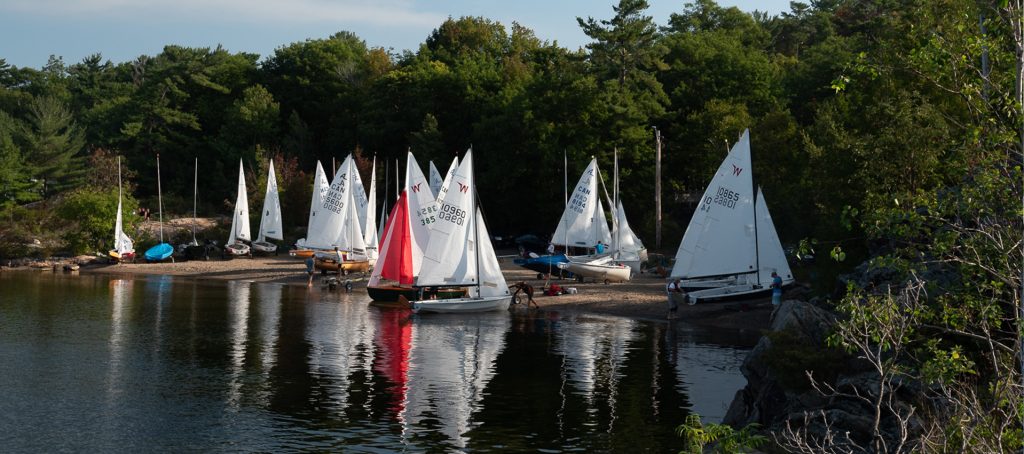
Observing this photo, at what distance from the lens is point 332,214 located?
7375 cm

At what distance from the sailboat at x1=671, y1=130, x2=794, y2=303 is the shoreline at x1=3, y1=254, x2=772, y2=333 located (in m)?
1.20

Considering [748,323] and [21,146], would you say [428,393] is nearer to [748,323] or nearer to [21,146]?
[748,323]

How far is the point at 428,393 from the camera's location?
32.4 metres

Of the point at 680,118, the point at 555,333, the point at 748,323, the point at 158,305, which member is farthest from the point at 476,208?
the point at 680,118

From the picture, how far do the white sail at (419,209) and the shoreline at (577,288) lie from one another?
6291mm

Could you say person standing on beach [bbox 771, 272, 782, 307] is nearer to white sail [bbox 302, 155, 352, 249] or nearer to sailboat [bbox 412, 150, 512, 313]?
sailboat [bbox 412, 150, 512, 313]

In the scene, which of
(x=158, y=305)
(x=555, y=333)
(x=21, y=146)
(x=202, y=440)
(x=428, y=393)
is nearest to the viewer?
(x=202, y=440)

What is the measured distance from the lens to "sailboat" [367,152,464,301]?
173ft

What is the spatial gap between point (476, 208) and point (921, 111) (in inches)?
852

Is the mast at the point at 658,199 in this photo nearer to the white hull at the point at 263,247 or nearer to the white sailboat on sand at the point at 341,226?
the white sailboat on sand at the point at 341,226

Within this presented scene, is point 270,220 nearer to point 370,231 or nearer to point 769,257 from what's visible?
point 370,231

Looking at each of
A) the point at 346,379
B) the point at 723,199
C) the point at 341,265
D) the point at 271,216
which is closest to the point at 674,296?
the point at 723,199

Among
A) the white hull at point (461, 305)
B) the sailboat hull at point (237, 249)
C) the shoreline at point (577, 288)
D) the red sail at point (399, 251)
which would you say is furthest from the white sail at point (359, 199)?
the white hull at point (461, 305)

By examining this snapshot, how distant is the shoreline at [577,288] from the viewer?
162 ft
